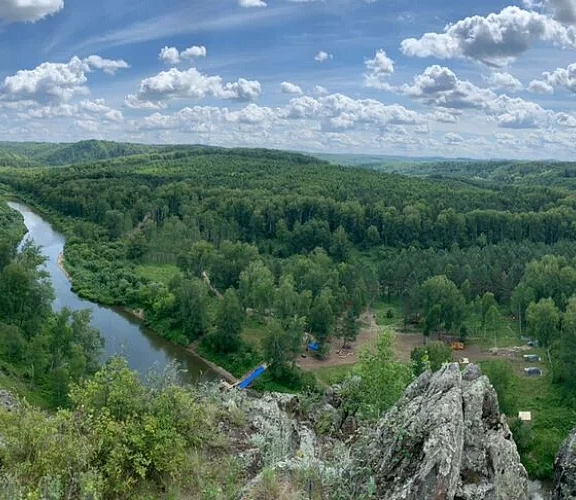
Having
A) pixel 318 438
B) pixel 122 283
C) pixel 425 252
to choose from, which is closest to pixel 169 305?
pixel 122 283

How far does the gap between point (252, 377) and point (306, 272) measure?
26.3 metres

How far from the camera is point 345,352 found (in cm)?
6250

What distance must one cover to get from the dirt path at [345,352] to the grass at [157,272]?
1211 inches

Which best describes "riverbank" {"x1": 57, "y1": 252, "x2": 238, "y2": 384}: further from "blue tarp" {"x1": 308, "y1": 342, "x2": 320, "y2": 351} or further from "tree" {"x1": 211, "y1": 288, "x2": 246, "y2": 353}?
"blue tarp" {"x1": 308, "y1": 342, "x2": 320, "y2": 351}

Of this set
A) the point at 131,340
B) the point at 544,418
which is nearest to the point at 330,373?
the point at 544,418

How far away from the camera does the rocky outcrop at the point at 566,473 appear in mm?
14531

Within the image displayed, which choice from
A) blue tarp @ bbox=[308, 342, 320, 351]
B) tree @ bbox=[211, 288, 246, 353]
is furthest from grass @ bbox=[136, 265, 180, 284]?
blue tarp @ bbox=[308, 342, 320, 351]

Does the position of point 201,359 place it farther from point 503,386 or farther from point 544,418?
point 544,418

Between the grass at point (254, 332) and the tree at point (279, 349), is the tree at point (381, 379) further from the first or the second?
the grass at point (254, 332)

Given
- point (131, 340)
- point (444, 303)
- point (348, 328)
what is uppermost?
point (444, 303)

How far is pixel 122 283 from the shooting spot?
79.2 m

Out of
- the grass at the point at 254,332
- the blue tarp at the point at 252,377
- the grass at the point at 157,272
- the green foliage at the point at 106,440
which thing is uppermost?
the green foliage at the point at 106,440

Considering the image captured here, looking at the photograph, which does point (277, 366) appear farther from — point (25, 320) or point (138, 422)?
point (138, 422)

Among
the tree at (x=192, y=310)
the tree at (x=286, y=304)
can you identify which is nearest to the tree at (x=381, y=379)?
the tree at (x=286, y=304)
